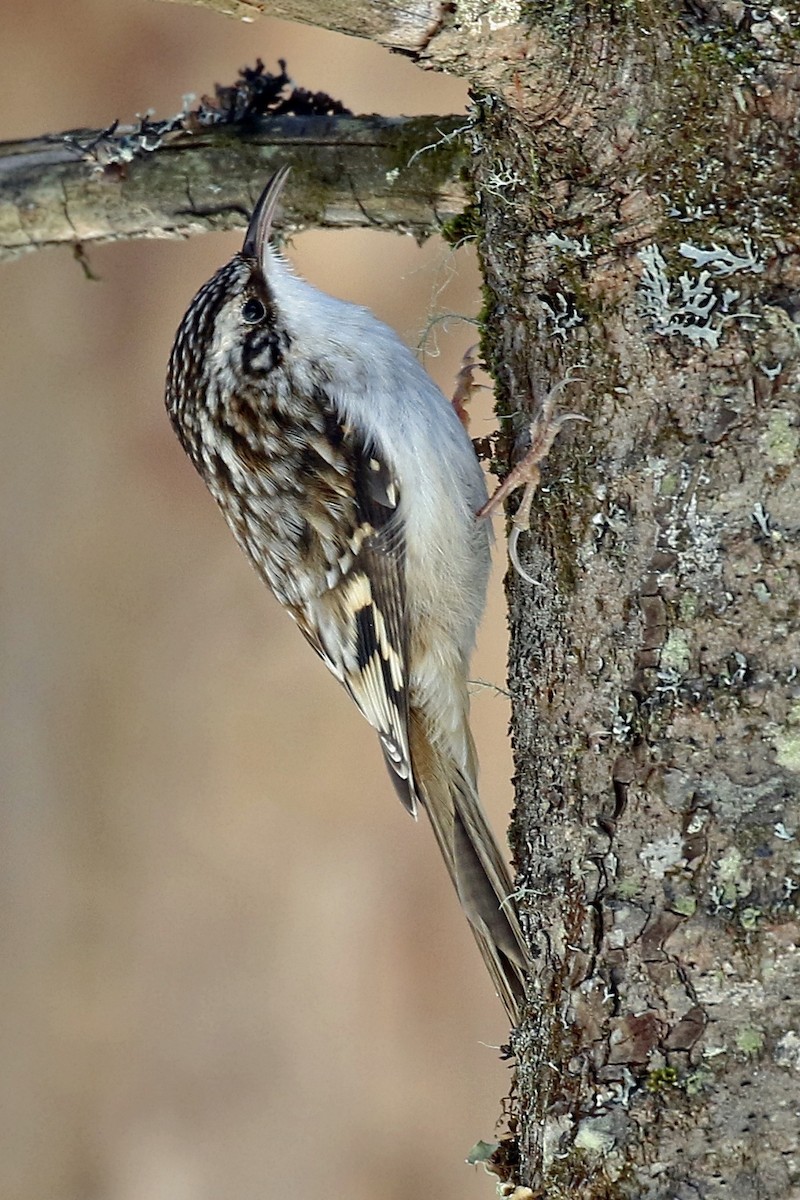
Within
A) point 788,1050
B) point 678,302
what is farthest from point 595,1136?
point 678,302

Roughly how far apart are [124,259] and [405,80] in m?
0.87

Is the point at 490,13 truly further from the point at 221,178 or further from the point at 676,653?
the point at 221,178

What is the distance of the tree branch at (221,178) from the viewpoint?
179 centimetres

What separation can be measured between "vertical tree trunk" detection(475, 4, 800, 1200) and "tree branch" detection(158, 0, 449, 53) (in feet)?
0.35

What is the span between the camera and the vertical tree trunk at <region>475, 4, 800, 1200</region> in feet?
3.80

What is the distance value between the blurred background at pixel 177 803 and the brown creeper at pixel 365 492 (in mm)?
1490

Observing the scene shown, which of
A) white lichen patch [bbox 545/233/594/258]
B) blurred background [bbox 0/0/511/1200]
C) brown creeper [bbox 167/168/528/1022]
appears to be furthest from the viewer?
blurred background [bbox 0/0/511/1200]

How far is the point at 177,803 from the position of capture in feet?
11.9

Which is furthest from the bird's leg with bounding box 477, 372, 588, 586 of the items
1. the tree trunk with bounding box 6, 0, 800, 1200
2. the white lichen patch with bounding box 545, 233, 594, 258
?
the white lichen patch with bounding box 545, 233, 594, 258

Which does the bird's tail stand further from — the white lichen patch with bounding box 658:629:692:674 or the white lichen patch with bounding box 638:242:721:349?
the white lichen patch with bounding box 638:242:721:349

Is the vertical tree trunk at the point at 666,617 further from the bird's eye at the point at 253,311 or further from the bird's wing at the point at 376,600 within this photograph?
the bird's eye at the point at 253,311

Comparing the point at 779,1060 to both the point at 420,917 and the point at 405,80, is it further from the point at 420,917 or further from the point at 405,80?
the point at 405,80

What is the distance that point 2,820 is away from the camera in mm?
3660

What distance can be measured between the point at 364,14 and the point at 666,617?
1.92ft
